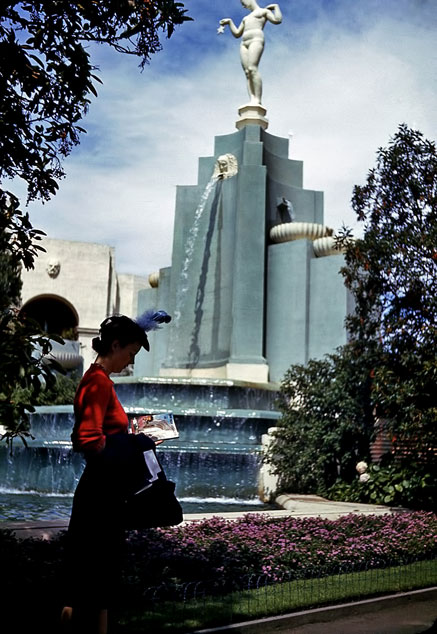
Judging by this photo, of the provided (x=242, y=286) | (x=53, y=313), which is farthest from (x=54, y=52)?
(x=53, y=313)

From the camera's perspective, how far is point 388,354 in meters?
11.7

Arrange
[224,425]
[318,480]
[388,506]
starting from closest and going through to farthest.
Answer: [388,506], [318,480], [224,425]

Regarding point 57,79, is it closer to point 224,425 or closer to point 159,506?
point 159,506

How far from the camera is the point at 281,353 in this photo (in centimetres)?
2158

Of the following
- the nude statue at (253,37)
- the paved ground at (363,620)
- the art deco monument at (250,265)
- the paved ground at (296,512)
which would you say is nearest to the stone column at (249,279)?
the art deco monument at (250,265)

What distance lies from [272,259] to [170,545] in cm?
1608

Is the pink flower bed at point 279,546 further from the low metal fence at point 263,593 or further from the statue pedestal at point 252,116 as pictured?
the statue pedestal at point 252,116

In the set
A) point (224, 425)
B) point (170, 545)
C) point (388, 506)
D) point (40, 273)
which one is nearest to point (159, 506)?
point (170, 545)

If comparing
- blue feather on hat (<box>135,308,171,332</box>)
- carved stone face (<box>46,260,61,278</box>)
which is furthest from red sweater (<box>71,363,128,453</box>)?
carved stone face (<box>46,260,61,278</box>)

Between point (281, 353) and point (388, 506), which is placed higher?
point (281, 353)

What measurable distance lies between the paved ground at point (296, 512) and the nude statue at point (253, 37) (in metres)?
15.1

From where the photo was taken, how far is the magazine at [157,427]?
13.2 feet

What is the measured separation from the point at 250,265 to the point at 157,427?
17.8 m

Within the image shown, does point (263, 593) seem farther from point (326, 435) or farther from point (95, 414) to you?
point (326, 435)
